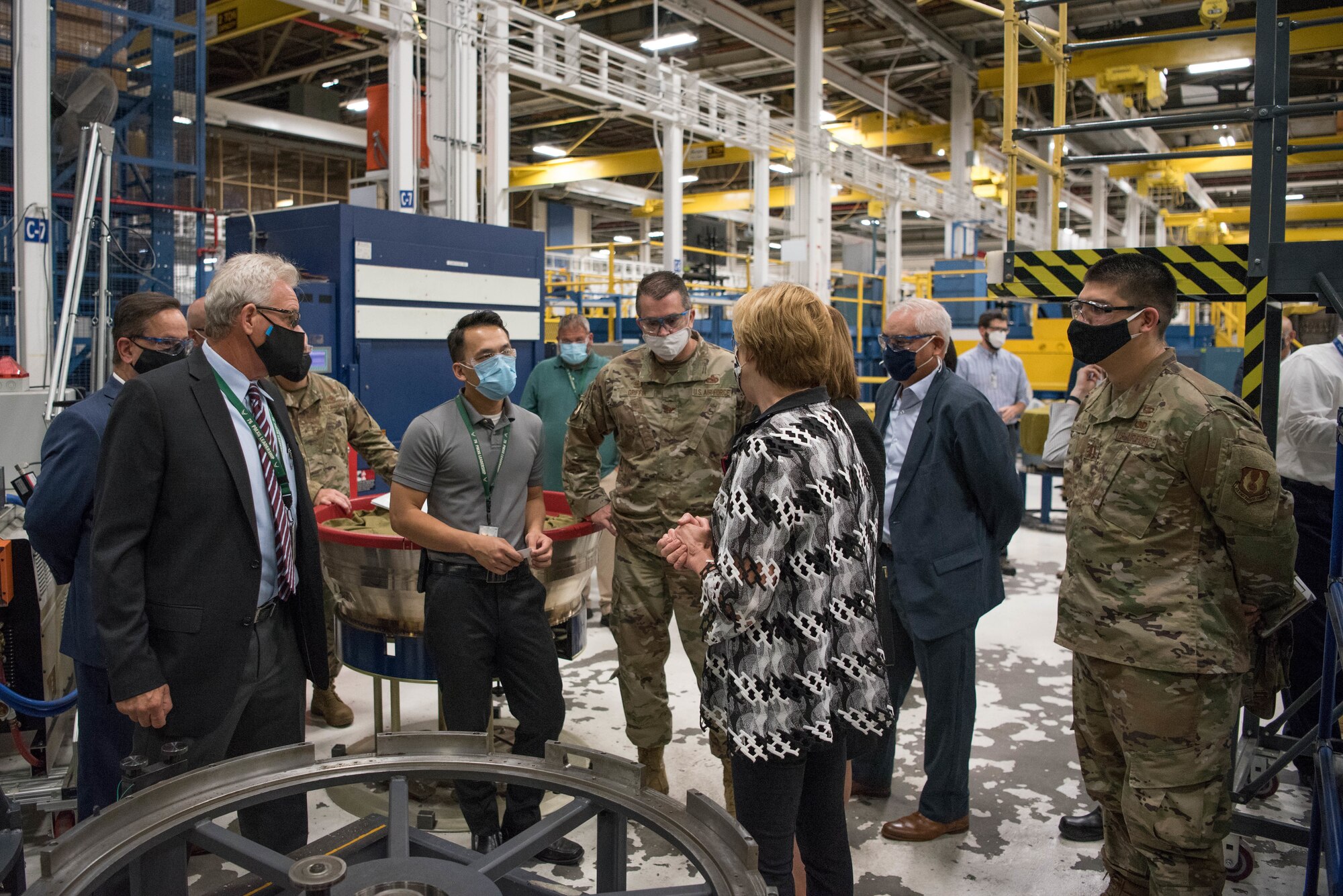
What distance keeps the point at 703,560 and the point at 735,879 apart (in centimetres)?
80

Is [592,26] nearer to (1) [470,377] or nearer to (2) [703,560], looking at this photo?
(1) [470,377]

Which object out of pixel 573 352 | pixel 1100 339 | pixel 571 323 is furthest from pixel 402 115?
pixel 1100 339

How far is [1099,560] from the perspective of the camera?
7.93 feet

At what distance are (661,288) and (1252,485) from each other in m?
1.81

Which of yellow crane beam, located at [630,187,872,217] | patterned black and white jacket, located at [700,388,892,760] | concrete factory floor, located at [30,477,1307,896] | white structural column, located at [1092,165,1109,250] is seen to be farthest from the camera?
white structural column, located at [1092,165,1109,250]

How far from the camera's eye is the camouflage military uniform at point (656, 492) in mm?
3176

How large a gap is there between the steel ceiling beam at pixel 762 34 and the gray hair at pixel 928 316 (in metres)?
8.72

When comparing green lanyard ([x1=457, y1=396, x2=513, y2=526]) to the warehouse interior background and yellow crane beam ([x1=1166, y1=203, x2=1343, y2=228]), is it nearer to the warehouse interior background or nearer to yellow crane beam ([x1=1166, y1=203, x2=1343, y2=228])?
the warehouse interior background

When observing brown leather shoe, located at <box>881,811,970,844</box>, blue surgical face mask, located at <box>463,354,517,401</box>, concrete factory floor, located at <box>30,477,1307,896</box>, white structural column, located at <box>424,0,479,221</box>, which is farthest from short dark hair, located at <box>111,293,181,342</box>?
white structural column, located at <box>424,0,479,221</box>

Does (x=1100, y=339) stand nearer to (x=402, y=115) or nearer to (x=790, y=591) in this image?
(x=790, y=591)

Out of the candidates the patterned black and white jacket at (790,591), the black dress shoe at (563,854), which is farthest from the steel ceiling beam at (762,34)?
the patterned black and white jacket at (790,591)

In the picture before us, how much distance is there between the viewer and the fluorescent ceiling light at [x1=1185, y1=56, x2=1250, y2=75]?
1071 centimetres

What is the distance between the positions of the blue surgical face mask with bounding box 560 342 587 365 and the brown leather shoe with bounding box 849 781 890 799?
263 cm

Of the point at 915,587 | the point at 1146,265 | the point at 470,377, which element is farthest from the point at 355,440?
the point at 1146,265
